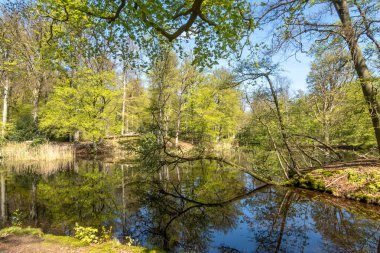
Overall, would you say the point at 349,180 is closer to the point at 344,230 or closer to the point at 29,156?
the point at 344,230

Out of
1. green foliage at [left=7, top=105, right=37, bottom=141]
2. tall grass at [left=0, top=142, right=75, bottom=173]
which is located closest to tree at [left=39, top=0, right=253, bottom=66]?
tall grass at [left=0, top=142, right=75, bottom=173]

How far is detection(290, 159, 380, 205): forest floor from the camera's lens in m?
7.51

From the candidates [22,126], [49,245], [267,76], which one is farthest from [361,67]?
[22,126]

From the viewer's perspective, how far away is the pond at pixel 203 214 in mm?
5602

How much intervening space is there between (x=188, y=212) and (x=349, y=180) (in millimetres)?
5674

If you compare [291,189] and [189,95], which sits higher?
[189,95]

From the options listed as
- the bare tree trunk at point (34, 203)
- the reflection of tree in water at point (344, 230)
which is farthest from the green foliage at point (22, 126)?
the reflection of tree in water at point (344, 230)

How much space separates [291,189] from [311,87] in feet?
49.5

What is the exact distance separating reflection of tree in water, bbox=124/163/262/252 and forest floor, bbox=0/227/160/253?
1.27 m

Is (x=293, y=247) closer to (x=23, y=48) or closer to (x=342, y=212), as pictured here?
(x=342, y=212)

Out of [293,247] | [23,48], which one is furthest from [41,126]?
[293,247]

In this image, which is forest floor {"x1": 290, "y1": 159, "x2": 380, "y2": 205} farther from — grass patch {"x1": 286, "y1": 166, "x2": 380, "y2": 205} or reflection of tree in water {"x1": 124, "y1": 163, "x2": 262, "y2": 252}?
reflection of tree in water {"x1": 124, "y1": 163, "x2": 262, "y2": 252}

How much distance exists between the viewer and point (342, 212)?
22.9ft

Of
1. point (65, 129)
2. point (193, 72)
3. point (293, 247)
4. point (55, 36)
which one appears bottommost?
point (293, 247)
